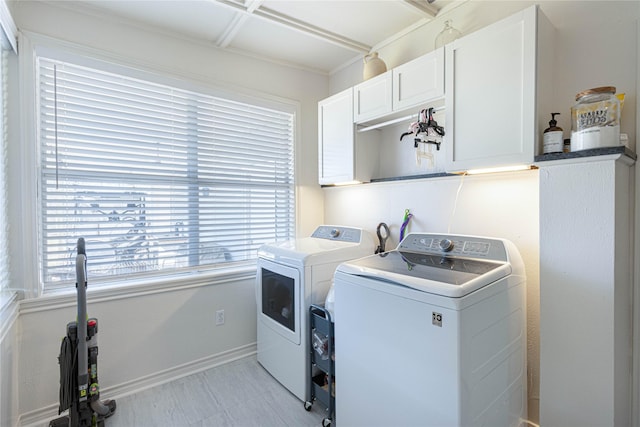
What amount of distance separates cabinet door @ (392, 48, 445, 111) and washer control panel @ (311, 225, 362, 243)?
0.97 meters

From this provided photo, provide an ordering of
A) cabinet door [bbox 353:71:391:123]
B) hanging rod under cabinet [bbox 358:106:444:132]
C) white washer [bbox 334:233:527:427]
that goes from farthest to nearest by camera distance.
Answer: cabinet door [bbox 353:71:391:123] < hanging rod under cabinet [bbox 358:106:444:132] < white washer [bbox 334:233:527:427]

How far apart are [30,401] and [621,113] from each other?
3489mm

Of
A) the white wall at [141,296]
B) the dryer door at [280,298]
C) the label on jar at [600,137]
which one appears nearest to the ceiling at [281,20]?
the white wall at [141,296]

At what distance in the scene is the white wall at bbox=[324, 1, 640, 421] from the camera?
1400 mm

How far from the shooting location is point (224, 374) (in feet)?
7.64

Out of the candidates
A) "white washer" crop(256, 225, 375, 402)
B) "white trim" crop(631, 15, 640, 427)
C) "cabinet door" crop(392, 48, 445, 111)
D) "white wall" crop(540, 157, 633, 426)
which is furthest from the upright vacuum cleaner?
"white trim" crop(631, 15, 640, 427)

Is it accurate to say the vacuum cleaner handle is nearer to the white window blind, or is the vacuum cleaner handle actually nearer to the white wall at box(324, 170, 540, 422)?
the white window blind

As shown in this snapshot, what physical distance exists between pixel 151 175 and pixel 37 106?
72 cm

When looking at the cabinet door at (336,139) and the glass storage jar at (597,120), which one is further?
the cabinet door at (336,139)

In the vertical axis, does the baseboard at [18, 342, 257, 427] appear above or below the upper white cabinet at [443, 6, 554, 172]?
below

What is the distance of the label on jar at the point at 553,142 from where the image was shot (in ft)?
4.51

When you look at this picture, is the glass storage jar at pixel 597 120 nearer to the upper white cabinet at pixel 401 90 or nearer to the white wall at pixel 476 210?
the white wall at pixel 476 210

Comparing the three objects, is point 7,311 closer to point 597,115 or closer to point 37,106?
point 37,106

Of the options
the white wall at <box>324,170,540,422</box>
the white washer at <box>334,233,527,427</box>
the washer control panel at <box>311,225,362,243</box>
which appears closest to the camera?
the white washer at <box>334,233,527,427</box>
